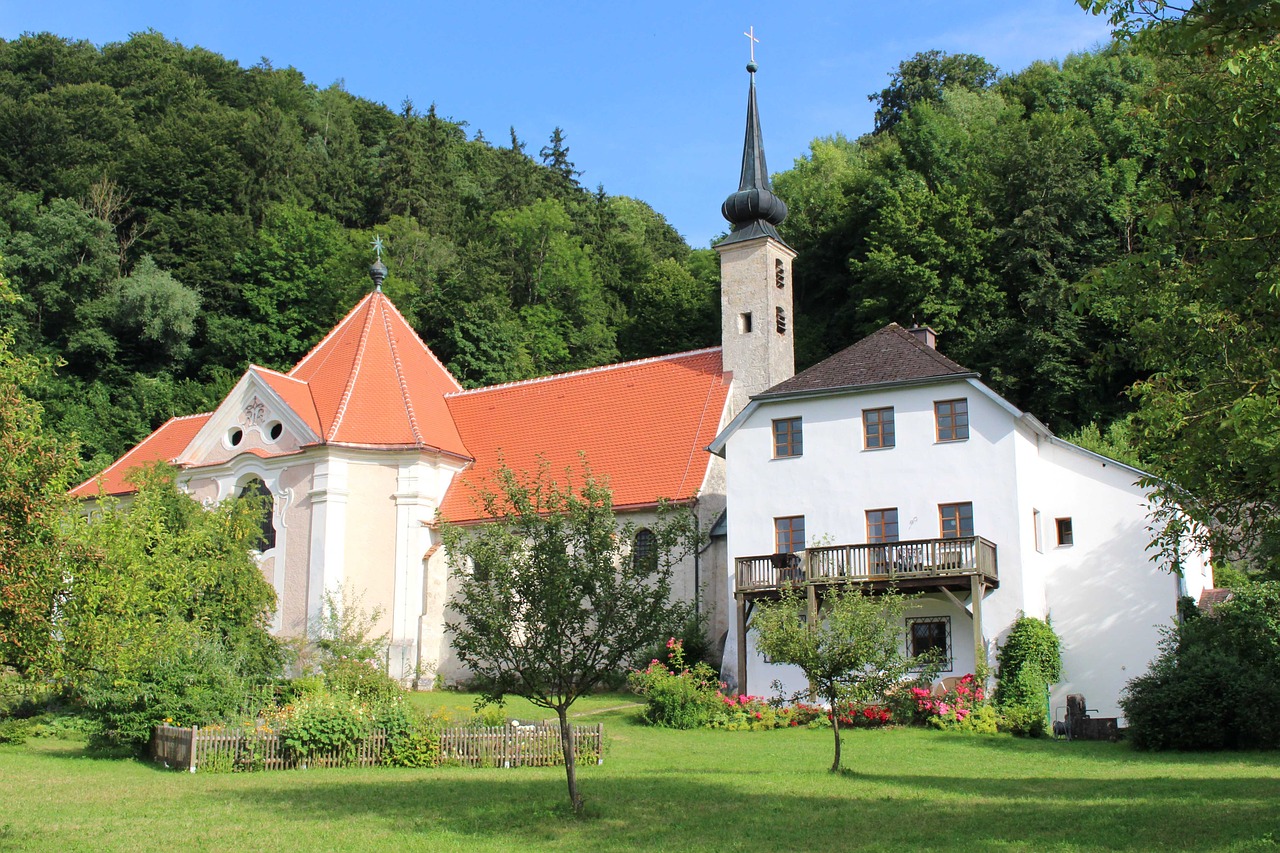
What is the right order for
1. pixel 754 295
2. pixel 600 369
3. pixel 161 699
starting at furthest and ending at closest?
pixel 600 369 → pixel 754 295 → pixel 161 699

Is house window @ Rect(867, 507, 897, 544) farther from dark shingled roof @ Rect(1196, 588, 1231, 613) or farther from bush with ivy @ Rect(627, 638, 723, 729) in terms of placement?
dark shingled roof @ Rect(1196, 588, 1231, 613)

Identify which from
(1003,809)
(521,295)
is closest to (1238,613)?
(1003,809)

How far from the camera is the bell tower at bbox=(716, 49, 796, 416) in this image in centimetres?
3375

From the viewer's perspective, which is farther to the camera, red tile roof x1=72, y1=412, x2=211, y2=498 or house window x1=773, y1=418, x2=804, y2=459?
red tile roof x1=72, y1=412, x2=211, y2=498

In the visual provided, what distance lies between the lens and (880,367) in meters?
27.5

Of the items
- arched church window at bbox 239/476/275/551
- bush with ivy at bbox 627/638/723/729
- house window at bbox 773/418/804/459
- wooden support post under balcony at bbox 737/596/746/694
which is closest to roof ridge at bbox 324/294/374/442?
arched church window at bbox 239/476/275/551

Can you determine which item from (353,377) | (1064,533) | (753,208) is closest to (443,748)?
(1064,533)

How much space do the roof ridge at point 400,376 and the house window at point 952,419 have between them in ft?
46.1

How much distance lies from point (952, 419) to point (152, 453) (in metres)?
26.2

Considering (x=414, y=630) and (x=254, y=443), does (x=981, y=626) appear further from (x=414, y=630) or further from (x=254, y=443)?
Result: (x=254, y=443)

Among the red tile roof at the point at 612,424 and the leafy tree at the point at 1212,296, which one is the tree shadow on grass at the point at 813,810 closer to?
the leafy tree at the point at 1212,296

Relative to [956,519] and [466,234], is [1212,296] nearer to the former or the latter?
[956,519]

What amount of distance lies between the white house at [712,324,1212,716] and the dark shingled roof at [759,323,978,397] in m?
0.04

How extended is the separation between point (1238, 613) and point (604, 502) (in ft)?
49.3
